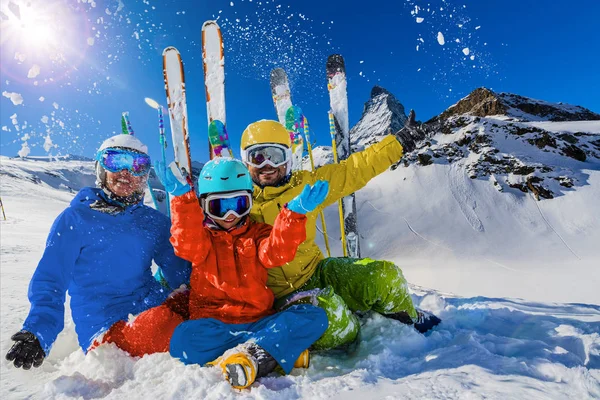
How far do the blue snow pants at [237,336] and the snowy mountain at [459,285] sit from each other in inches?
4.0

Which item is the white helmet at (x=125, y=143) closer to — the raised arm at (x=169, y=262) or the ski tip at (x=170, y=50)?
the raised arm at (x=169, y=262)

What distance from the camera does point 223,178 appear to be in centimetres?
239

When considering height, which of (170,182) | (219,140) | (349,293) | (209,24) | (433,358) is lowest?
(433,358)

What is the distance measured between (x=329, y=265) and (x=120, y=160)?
5.42 ft

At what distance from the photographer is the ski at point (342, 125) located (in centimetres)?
591

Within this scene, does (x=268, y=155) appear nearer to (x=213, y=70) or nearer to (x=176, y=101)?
(x=176, y=101)

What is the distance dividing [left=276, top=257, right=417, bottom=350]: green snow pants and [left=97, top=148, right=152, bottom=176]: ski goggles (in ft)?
4.45

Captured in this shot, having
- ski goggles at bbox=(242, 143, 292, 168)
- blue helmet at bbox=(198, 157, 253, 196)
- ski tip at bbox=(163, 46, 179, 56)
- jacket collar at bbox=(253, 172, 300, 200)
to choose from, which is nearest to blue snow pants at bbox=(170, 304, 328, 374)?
blue helmet at bbox=(198, 157, 253, 196)

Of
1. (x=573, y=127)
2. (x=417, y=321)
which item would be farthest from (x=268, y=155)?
(x=573, y=127)

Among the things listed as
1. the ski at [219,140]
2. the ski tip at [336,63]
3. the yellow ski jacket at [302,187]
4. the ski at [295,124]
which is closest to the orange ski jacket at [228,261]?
the yellow ski jacket at [302,187]

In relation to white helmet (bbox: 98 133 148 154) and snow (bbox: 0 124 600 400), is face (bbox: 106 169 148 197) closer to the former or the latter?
Answer: white helmet (bbox: 98 133 148 154)

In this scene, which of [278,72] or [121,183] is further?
[278,72]

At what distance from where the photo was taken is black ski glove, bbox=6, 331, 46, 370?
1.68m

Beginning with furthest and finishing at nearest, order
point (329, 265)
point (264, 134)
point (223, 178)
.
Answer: point (264, 134) → point (329, 265) → point (223, 178)
